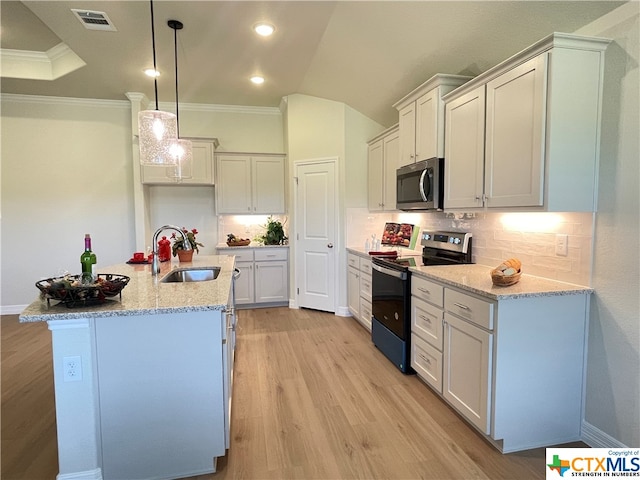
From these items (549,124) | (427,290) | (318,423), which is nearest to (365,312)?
(427,290)

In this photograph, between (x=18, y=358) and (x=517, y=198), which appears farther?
(x=18, y=358)

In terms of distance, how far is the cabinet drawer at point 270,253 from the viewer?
4980 millimetres

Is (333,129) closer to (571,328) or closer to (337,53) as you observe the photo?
(337,53)

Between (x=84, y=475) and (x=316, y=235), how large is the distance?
3464 mm

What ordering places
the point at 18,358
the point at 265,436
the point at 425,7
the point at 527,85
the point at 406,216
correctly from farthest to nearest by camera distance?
1. the point at 406,216
2. the point at 18,358
3. the point at 425,7
4. the point at 265,436
5. the point at 527,85

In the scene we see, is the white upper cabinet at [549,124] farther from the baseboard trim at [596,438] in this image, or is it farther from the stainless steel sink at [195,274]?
the stainless steel sink at [195,274]

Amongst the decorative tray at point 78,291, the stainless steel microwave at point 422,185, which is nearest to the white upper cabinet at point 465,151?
the stainless steel microwave at point 422,185

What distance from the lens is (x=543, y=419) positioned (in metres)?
2.07

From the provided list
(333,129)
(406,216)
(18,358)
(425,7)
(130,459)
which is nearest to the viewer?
(130,459)

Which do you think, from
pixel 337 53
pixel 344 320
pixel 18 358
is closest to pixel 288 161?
pixel 337 53

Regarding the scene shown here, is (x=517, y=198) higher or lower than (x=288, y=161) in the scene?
lower

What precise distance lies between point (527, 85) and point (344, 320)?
10.6 ft

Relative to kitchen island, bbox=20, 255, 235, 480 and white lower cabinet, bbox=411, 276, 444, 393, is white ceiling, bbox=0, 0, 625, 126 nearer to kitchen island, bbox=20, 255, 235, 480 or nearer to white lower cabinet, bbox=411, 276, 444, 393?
white lower cabinet, bbox=411, 276, 444, 393

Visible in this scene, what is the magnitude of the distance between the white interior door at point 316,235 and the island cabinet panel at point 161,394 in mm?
2933
